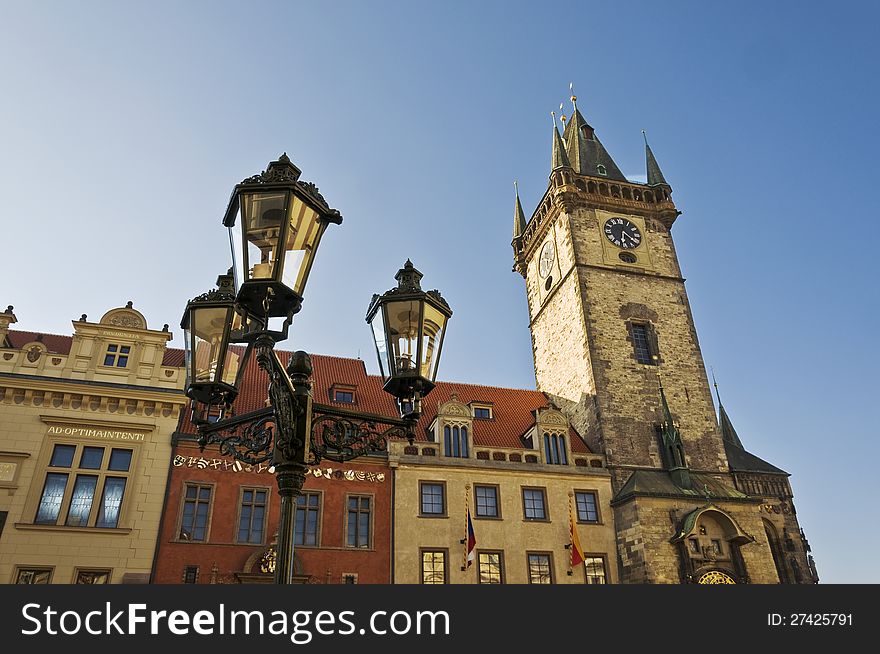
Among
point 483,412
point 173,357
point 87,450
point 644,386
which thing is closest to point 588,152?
point 644,386

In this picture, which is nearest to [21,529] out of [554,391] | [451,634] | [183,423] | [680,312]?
[183,423]

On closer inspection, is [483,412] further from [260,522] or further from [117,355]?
[117,355]

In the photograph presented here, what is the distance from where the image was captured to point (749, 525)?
79.0 ft

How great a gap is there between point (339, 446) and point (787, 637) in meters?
3.91

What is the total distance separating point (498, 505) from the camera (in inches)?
905

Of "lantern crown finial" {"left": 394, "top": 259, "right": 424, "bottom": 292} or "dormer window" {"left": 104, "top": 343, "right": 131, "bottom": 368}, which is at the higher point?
"dormer window" {"left": 104, "top": 343, "right": 131, "bottom": 368}

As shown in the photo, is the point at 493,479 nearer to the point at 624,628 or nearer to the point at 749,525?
the point at 749,525

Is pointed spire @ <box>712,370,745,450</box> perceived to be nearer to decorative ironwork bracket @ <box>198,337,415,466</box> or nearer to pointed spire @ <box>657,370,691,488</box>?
pointed spire @ <box>657,370,691,488</box>

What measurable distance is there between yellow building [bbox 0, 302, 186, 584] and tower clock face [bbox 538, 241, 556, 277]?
2100 cm

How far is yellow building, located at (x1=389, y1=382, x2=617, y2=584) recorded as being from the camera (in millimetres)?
21578

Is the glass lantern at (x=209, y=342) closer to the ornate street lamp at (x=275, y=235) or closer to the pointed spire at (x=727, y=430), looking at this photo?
the ornate street lamp at (x=275, y=235)

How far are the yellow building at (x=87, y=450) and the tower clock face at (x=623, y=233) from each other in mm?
22493

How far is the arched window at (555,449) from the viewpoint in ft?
81.9

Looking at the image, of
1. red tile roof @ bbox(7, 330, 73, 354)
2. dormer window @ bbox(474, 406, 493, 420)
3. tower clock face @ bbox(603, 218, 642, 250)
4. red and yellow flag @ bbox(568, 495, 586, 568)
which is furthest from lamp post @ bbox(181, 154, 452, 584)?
tower clock face @ bbox(603, 218, 642, 250)
